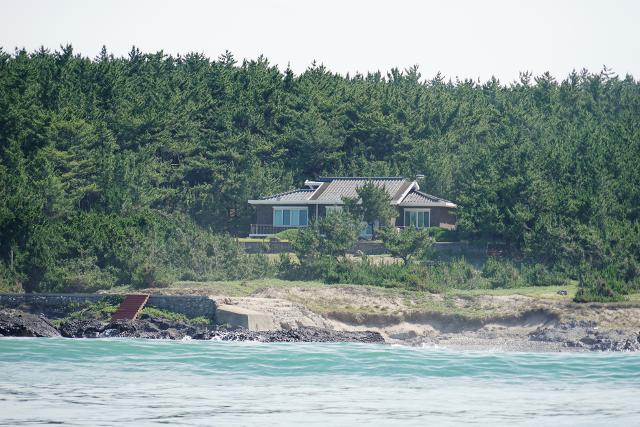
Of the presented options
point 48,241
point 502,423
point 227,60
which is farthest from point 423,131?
point 502,423

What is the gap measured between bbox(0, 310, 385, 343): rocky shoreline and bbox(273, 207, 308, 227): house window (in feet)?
95.6

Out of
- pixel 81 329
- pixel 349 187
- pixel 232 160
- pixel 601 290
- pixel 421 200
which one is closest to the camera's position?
pixel 81 329

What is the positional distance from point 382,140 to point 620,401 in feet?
185

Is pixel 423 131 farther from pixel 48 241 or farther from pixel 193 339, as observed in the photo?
pixel 193 339

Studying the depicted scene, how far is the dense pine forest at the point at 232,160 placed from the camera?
5619cm

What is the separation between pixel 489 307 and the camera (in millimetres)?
49062

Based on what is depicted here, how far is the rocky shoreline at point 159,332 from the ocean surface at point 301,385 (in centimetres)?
167

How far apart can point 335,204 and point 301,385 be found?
4071cm

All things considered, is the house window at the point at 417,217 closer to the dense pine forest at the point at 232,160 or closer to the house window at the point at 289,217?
the dense pine forest at the point at 232,160

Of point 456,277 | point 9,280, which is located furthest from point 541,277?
point 9,280

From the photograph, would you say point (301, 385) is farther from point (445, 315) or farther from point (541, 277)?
point (541, 277)

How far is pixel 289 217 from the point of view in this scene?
7712 cm

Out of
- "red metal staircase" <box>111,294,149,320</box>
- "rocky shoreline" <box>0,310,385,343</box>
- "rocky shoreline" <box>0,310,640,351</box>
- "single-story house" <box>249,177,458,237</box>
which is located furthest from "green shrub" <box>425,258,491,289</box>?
"single-story house" <box>249,177,458,237</box>

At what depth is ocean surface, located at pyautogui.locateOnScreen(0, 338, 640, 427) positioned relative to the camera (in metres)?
28.5
